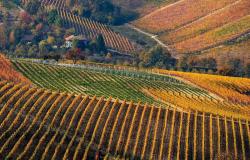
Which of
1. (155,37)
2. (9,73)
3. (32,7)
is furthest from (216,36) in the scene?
(9,73)

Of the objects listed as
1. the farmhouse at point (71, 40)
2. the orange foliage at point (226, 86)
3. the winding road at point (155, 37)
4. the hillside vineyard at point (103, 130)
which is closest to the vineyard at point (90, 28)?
the winding road at point (155, 37)

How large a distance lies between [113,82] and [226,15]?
70.9m

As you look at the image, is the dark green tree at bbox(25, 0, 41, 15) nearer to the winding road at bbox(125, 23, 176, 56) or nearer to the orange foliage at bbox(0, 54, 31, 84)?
the winding road at bbox(125, 23, 176, 56)

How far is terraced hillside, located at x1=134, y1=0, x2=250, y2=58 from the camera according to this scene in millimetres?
113938

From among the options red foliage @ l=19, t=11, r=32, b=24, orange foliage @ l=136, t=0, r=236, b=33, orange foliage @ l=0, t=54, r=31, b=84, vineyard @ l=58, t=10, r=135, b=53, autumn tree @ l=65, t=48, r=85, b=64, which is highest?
orange foliage @ l=0, t=54, r=31, b=84

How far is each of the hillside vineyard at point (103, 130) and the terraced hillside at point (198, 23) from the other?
68814 mm

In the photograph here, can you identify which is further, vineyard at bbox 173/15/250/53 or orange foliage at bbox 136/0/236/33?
orange foliage at bbox 136/0/236/33

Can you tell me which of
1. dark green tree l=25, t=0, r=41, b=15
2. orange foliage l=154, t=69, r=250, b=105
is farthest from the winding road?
orange foliage l=154, t=69, r=250, b=105

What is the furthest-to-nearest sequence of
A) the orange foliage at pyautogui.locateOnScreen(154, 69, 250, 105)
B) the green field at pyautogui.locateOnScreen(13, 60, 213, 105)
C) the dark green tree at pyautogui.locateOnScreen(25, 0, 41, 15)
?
1. the dark green tree at pyautogui.locateOnScreen(25, 0, 41, 15)
2. the orange foliage at pyautogui.locateOnScreen(154, 69, 250, 105)
3. the green field at pyautogui.locateOnScreen(13, 60, 213, 105)

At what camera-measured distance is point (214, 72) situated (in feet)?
289

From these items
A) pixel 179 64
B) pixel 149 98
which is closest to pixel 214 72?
pixel 179 64

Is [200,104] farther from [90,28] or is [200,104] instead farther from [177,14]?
[177,14]

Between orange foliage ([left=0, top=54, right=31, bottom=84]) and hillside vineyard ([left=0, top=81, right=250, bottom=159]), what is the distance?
237 inches

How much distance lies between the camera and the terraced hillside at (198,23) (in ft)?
374
